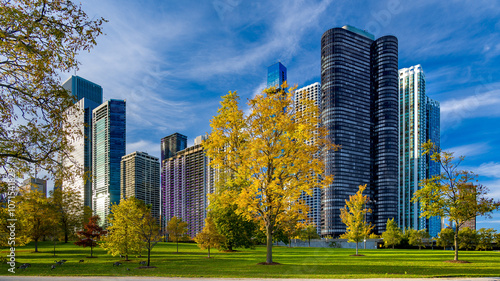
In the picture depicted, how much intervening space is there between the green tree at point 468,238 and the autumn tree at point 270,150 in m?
52.5

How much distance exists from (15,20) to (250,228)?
4822cm

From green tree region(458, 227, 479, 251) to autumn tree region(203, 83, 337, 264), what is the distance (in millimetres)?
52453

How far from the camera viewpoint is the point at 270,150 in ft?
81.5

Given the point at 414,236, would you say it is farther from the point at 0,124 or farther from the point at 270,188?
the point at 0,124

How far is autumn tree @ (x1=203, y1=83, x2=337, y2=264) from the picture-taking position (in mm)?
24234

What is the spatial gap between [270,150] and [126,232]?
2047cm

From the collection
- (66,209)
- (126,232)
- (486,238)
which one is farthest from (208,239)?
(486,238)

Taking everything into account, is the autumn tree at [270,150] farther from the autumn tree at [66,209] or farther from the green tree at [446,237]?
the green tree at [446,237]

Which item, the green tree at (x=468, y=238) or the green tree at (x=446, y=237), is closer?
the green tree at (x=468, y=238)

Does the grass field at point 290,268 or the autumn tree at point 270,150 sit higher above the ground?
the autumn tree at point 270,150

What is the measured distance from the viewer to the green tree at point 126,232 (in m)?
32.2

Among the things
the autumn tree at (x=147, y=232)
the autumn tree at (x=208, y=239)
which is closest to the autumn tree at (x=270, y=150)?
the autumn tree at (x=147, y=232)

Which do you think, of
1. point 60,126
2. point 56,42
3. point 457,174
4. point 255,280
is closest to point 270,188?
point 255,280

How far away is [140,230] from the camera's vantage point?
31.4 metres
